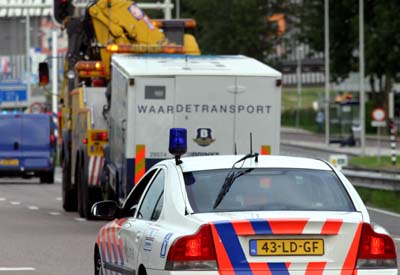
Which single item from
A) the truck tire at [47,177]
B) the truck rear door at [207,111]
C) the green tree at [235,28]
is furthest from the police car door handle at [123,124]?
the green tree at [235,28]

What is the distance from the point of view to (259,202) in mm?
9789

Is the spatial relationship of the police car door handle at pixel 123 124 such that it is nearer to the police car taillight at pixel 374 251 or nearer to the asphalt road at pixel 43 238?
the asphalt road at pixel 43 238

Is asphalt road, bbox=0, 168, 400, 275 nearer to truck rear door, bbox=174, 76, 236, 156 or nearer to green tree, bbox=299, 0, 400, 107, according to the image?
truck rear door, bbox=174, 76, 236, 156

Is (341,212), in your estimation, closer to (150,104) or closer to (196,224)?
(196,224)

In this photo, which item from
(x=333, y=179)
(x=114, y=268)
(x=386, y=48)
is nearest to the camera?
(x=333, y=179)

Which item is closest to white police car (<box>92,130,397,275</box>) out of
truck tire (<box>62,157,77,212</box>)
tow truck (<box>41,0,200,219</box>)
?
tow truck (<box>41,0,200,219</box>)

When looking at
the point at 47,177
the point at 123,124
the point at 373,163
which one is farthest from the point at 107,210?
the point at 373,163

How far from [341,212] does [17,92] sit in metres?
70.7

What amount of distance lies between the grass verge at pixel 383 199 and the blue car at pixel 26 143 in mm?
13592

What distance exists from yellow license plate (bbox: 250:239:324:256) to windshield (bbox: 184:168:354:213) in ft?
1.22

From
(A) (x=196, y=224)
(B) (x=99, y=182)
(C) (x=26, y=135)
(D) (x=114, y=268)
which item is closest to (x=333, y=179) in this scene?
(A) (x=196, y=224)

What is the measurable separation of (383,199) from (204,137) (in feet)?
25.9

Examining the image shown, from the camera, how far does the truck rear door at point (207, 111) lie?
72.6 ft

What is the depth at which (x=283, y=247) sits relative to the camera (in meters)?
9.39
